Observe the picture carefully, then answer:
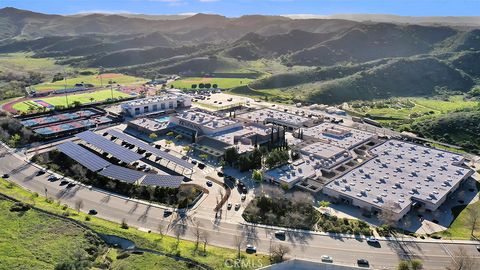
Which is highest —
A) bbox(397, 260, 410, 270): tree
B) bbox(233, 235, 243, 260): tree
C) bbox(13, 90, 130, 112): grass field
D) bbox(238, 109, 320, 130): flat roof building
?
bbox(13, 90, 130, 112): grass field

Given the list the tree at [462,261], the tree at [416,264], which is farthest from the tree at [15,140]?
the tree at [462,261]

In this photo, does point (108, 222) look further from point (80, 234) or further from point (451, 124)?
point (451, 124)

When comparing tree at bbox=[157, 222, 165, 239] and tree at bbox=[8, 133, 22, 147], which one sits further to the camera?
tree at bbox=[8, 133, 22, 147]

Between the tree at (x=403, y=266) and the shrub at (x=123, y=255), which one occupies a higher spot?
the shrub at (x=123, y=255)

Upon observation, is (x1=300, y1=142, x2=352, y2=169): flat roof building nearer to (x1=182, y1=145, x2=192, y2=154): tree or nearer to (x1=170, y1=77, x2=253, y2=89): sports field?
(x1=182, y1=145, x2=192, y2=154): tree

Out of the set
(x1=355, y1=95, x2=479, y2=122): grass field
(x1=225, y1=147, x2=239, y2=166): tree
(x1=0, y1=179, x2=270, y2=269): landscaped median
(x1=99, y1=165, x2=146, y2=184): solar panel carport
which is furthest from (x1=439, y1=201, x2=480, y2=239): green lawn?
(x1=355, y1=95, x2=479, y2=122): grass field

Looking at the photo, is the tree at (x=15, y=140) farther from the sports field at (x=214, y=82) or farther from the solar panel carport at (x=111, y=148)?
the sports field at (x=214, y=82)
